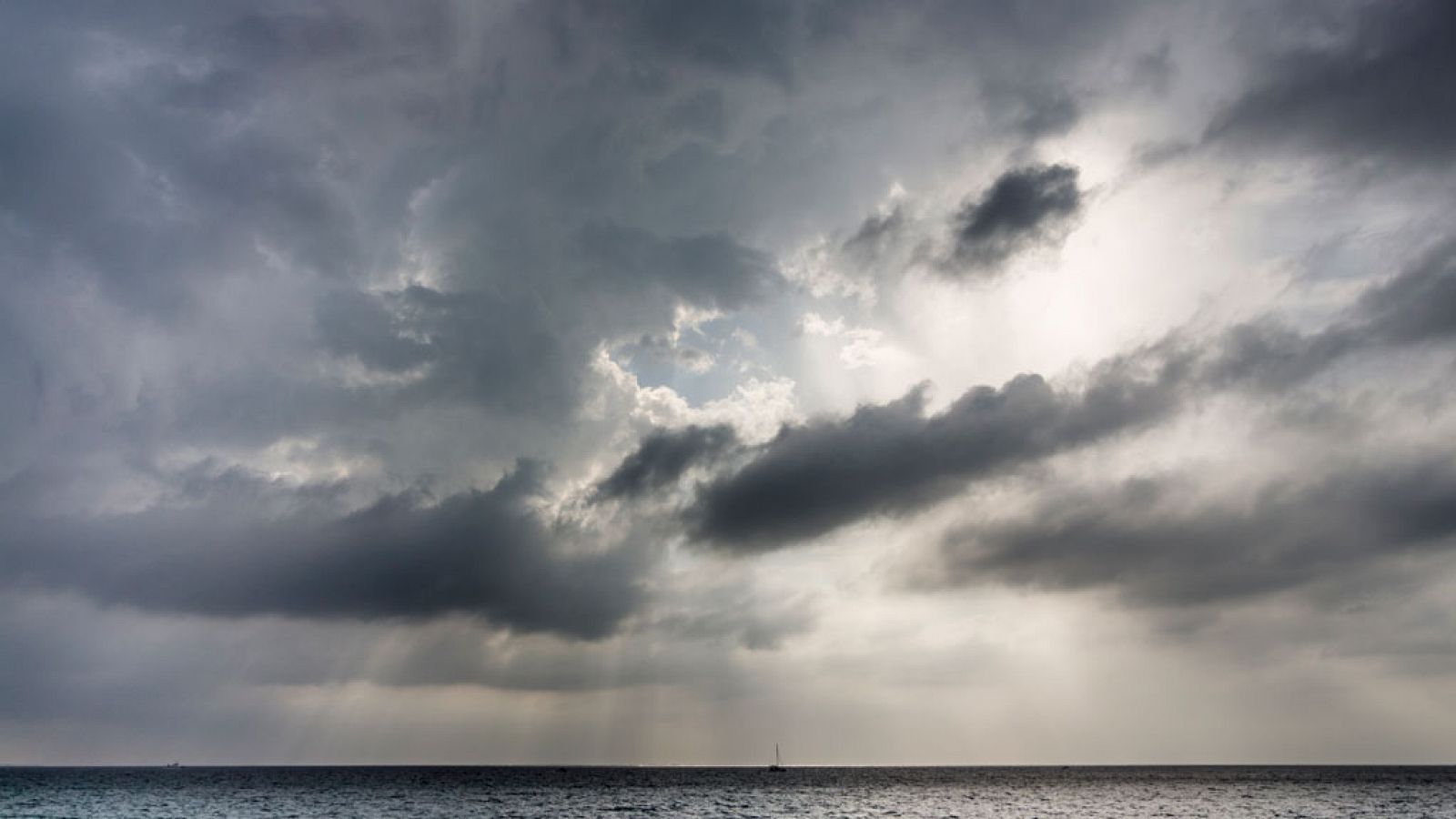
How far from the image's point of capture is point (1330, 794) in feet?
594

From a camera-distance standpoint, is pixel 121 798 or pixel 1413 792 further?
pixel 1413 792

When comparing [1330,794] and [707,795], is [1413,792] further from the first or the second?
[707,795]

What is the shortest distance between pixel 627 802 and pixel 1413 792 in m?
157

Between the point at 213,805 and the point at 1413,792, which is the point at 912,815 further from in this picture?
the point at 1413,792

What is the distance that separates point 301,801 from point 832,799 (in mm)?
93550

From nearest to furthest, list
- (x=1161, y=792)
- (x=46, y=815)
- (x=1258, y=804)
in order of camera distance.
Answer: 1. (x=46, y=815)
2. (x=1258, y=804)
3. (x=1161, y=792)

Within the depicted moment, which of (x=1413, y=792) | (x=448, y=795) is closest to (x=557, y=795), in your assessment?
(x=448, y=795)

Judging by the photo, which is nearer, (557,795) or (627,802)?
(627,802)

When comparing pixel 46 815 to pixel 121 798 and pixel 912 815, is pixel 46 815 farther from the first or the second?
pixel 912 815

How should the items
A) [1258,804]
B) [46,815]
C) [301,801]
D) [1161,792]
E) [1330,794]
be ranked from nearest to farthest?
[46,815] → [1258,804] → [301,801] → [1330,794] → [1161,792]

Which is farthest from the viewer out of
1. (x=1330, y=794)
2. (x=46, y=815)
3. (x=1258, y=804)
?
(x=1330, y=794)

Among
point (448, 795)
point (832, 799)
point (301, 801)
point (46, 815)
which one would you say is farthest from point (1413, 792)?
point (46, 815)

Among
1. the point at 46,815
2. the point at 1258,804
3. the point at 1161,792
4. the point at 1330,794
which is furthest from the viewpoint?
the point at 1161,792

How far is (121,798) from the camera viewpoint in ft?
547
